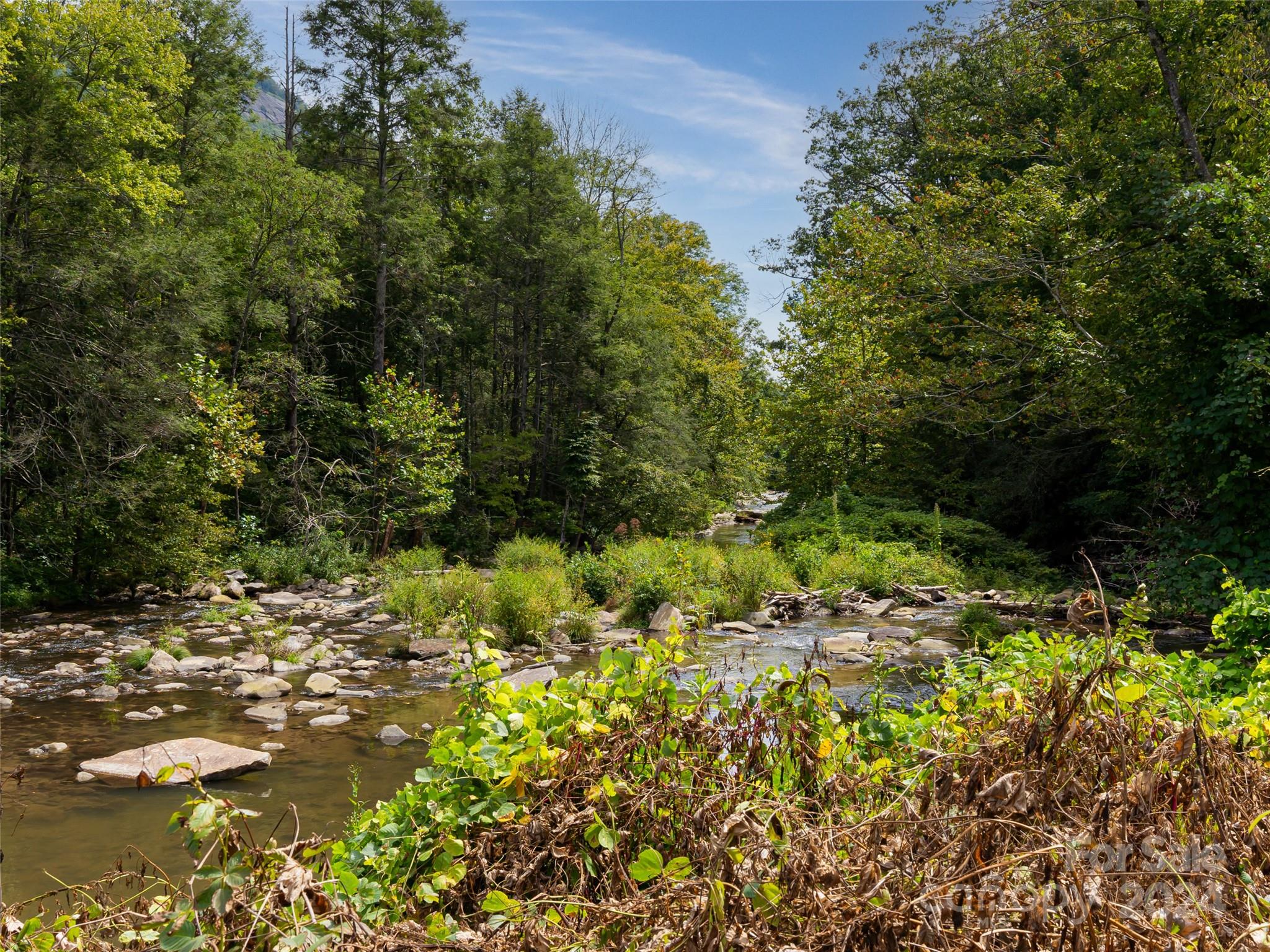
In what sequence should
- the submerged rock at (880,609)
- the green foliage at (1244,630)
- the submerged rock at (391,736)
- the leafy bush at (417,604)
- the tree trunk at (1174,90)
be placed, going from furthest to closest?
the submerged rock at (880,609) → the leafy bush at (417,604) → the tree trunk at (1174,90) → the submerged rock at (391,736) → the green foliage at (1244,630)

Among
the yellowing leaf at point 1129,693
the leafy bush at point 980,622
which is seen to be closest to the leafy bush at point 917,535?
the leafy bush at point 980,622

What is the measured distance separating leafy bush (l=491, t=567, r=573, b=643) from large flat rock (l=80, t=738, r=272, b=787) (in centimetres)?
506

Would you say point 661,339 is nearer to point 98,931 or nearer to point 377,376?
point 377,376

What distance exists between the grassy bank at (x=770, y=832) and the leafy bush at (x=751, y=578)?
11.4m

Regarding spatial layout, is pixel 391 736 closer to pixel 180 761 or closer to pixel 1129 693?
pixel 180 761

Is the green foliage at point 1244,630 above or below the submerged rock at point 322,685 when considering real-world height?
above

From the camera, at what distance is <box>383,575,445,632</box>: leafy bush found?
12.3m

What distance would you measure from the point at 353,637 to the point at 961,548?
13.1 m

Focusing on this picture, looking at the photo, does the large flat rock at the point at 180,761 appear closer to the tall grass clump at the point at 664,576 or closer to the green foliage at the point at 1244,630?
the tall grass clump at the point at 664,576

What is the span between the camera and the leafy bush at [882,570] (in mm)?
15789

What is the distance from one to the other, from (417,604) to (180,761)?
6.12 meters

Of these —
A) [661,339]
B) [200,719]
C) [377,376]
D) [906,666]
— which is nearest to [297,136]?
[377,376]

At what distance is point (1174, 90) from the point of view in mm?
11023

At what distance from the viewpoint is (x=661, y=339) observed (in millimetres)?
28000
